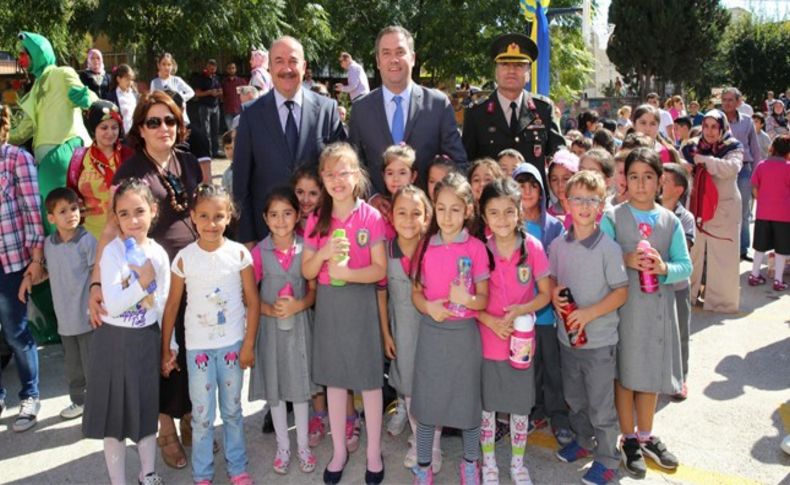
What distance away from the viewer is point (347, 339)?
3.39 meters

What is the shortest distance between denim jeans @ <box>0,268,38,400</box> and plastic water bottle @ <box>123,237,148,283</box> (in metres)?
1.48

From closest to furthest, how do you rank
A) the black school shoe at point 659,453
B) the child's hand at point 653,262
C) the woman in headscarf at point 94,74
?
the child's hand at point 653,262 → the black school shoe at point 659,453 → the woman in headscarf at point 94,74

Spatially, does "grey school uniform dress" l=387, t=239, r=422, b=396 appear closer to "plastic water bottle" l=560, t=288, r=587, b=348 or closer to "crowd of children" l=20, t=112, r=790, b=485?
"crowd of children" l=20, t=112, r=790, b=485

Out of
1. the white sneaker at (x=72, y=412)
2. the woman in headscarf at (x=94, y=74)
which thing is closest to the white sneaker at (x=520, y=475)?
the white sneaker at (x=72, y=412)

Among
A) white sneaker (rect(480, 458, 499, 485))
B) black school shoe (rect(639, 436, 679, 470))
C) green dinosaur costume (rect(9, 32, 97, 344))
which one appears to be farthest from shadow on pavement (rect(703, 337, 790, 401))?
green dinosaur costume (rect(9, 32, 97, 344))

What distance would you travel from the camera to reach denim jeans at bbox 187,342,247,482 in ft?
10.9

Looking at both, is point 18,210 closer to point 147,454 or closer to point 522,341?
point 147,454

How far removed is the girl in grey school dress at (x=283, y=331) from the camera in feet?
11.5

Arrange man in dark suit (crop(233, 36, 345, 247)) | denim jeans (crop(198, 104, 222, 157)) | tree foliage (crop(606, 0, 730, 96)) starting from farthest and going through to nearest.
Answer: tree foliage (crop(606, 0, 730, 96)), denim jeans (crop(198, 104, 222, 157)), man in dark suit (crop(233, 36, 345, 247))

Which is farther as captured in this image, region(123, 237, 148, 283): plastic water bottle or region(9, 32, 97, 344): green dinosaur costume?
region(9, 32, 97, 344): green dinosaur costume

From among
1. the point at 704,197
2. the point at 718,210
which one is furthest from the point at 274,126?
the point at 718,210

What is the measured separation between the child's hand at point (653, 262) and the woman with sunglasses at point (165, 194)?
96.5 inches

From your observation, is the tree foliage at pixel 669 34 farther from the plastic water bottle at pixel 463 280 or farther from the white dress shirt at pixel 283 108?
the plastic water bottle at pixel 463 280

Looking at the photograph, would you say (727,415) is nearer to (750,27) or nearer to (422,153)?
(422,153)
